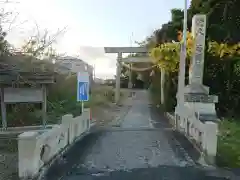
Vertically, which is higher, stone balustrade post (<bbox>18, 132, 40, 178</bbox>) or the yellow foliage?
the yellow foliage

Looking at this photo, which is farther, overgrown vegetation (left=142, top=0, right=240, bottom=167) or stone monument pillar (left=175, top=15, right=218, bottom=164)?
overgrown vegetation (left=142, top=0, right=240, bottom=167)

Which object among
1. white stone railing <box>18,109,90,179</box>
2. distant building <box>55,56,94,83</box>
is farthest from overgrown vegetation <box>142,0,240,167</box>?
white stone railing <box>18,109,90,179</box>

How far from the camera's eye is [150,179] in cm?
621

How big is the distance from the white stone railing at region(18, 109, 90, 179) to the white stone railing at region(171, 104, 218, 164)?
3560 mm

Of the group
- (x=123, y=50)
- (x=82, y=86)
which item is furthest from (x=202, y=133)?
(x=123, y=50)

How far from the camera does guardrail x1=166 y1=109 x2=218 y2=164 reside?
743cm

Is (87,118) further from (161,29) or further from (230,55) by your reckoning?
(161,29)

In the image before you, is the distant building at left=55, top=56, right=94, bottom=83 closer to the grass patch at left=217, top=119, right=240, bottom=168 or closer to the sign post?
the sign post

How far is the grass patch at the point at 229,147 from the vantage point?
25.0 ft

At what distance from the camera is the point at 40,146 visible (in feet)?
21.1

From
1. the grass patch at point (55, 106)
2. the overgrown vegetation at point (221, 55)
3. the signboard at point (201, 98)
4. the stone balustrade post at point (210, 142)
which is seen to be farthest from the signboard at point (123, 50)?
the stone balustrade post at point (210, 142)

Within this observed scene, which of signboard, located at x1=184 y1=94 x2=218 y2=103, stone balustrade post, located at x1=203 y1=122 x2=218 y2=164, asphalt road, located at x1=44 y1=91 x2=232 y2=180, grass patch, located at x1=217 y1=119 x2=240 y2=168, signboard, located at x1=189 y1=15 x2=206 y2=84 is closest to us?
asphalt road, located at x1=44 y1=91 x2=232 y2=180

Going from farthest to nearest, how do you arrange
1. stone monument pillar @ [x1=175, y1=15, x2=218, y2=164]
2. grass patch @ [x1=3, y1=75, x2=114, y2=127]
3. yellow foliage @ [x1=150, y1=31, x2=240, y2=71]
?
yellow foliage @ [x1=150, y1=31, x2=240, y2=71]
grass patch @ [x1=3, y1=75, x2=114, y2=127]
stone monument pillar @ [x1=175, y1=15, x2=218, y2=164]

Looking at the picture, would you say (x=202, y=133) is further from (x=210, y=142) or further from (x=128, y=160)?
(x=128, y=160)
